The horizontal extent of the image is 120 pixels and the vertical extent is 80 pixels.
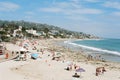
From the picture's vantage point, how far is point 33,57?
1748 inches

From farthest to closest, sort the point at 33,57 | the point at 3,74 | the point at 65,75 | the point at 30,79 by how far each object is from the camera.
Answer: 1. the point at 33,57
2. the point at 65,75
3. the point at 3,74
4. the point at 30,79

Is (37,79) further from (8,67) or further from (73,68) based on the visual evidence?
(73,68)

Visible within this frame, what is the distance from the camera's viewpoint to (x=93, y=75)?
104ft

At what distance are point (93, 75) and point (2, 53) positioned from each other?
2154 cm

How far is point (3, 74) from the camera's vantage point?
28062mm

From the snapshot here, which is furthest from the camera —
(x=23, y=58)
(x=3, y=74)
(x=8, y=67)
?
(x=23, y=58)

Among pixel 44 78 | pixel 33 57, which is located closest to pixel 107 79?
pixel 44 78

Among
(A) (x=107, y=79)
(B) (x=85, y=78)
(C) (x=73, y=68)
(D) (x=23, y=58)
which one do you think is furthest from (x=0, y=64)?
(A) (x=107, y=79)

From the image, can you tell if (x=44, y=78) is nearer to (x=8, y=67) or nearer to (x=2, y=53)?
(x=8, y=67)

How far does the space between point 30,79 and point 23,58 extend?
614 inches

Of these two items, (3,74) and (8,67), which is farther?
(8,67)

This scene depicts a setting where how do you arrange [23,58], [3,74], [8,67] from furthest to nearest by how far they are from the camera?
[23,58] → [8,67] → [3,74]

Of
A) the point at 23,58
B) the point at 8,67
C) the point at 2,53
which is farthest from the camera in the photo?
the point at 2,53

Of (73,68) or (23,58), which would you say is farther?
(23,58)
